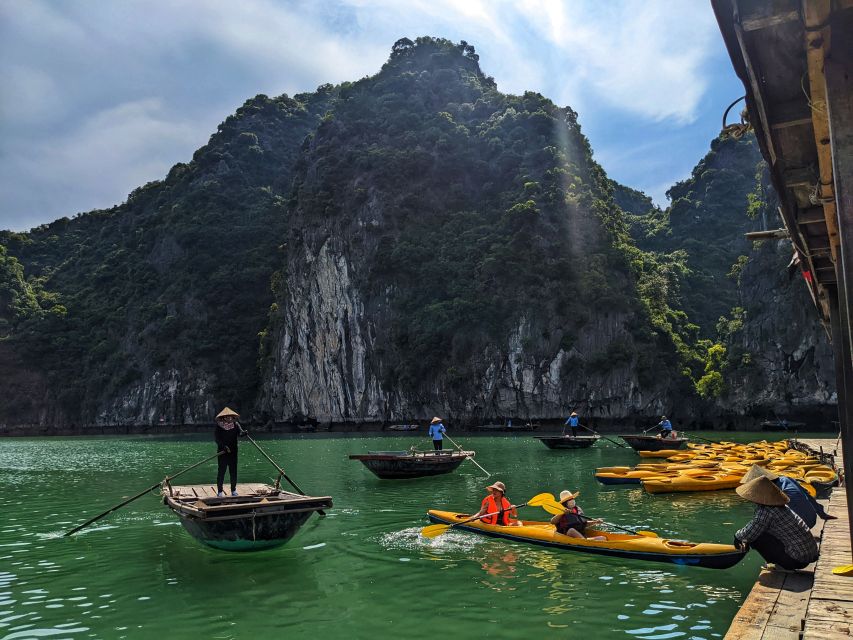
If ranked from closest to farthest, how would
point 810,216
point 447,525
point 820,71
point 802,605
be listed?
point 820,71
point 802,605
point 810,216
point 447,525

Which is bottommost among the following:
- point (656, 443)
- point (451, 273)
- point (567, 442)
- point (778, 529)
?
point (567, 442)

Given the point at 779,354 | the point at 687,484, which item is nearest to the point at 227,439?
the point at 687,484

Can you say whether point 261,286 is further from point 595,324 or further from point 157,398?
point 595,324

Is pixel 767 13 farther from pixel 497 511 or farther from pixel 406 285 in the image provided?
pixel 406 285

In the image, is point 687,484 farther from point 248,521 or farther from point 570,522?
point 248,521

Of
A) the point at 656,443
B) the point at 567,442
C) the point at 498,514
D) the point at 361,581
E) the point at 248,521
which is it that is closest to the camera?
the point at 361,581

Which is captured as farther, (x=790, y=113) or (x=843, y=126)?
(x=790, y=113)

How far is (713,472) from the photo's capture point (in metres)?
16.0

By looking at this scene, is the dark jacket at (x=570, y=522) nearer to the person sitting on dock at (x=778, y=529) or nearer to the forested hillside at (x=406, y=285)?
the person sitting on dock at (x=778, y=529)

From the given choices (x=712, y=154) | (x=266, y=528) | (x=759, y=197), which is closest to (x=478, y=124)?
(x=759, y=197)

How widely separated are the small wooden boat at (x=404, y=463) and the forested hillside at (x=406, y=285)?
3892 cm

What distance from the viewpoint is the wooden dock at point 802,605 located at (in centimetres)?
486

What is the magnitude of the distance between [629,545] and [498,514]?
246cm

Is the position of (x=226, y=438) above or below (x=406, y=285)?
below
